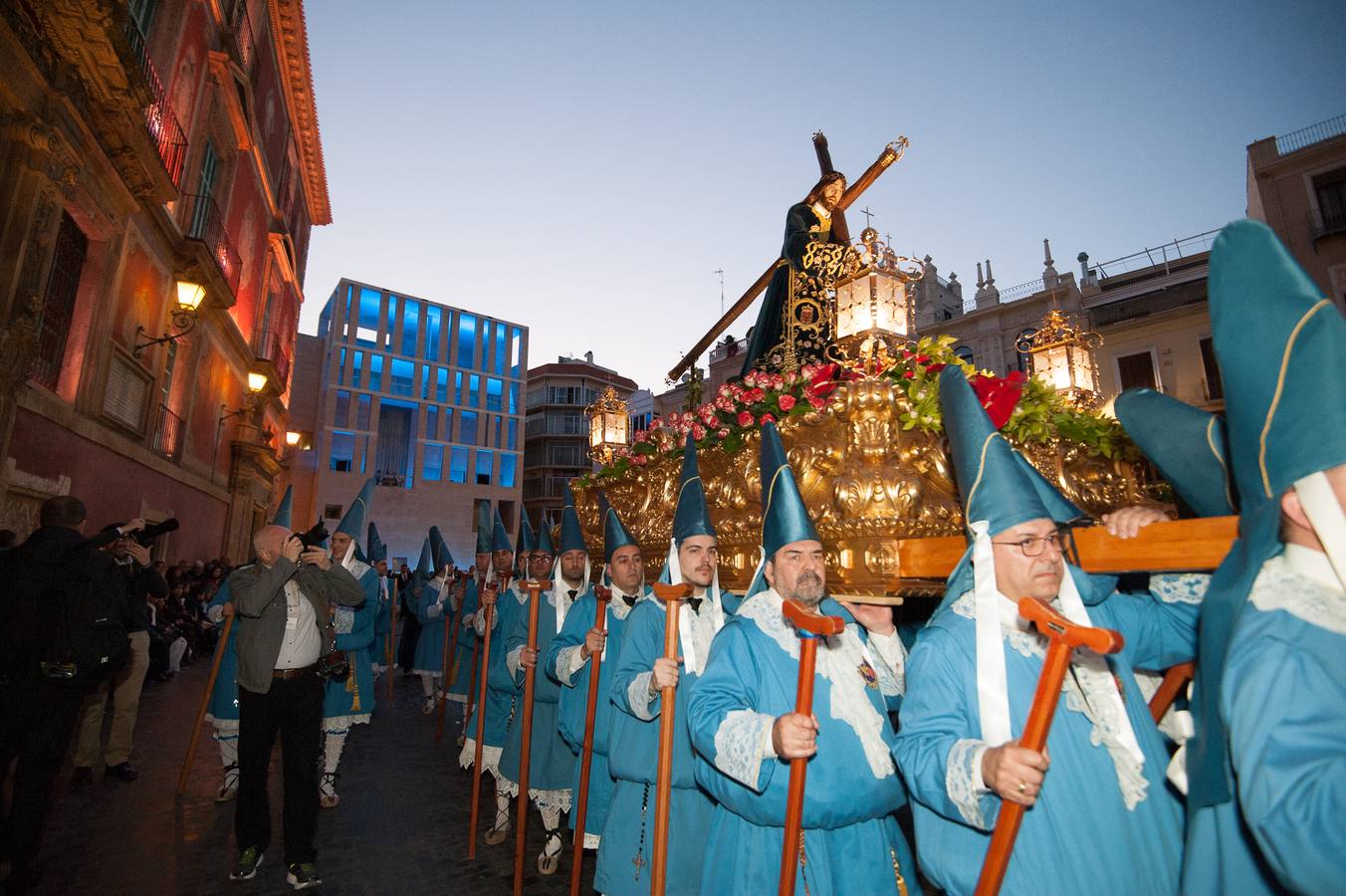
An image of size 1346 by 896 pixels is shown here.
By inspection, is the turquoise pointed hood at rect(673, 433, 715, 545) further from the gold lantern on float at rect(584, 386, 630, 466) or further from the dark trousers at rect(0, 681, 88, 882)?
the gold lantern on float at rect(584, 386, 630, 466)

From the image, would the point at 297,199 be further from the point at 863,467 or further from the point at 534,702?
the point at 863,467

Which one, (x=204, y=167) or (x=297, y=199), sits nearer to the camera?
(x=204, y=167)

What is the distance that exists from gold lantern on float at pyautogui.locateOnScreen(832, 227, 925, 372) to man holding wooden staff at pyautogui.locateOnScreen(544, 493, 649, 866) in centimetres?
234

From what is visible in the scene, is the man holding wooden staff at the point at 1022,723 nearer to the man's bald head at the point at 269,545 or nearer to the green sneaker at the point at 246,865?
the man's bald head at the point at 269,545

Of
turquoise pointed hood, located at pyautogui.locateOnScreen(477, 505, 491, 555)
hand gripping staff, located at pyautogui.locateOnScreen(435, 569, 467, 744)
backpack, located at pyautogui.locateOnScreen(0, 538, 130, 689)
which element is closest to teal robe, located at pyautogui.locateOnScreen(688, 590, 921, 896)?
backpack, located at pyautogui.locateOnScreen(0, 538, 130, 689)

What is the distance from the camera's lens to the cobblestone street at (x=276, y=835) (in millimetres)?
4188

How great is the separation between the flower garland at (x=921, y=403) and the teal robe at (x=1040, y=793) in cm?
207

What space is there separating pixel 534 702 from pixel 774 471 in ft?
12.2

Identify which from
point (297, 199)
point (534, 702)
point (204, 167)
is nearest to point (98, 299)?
point (204, 167)

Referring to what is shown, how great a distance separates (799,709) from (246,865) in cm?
418

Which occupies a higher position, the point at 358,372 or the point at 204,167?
the point at 358,372

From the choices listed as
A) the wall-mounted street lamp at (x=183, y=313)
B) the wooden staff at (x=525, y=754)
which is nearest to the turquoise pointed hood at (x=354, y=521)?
the wooden staff at (x=525, y=754)

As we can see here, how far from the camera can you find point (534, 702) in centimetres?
558

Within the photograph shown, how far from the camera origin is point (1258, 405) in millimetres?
1451
